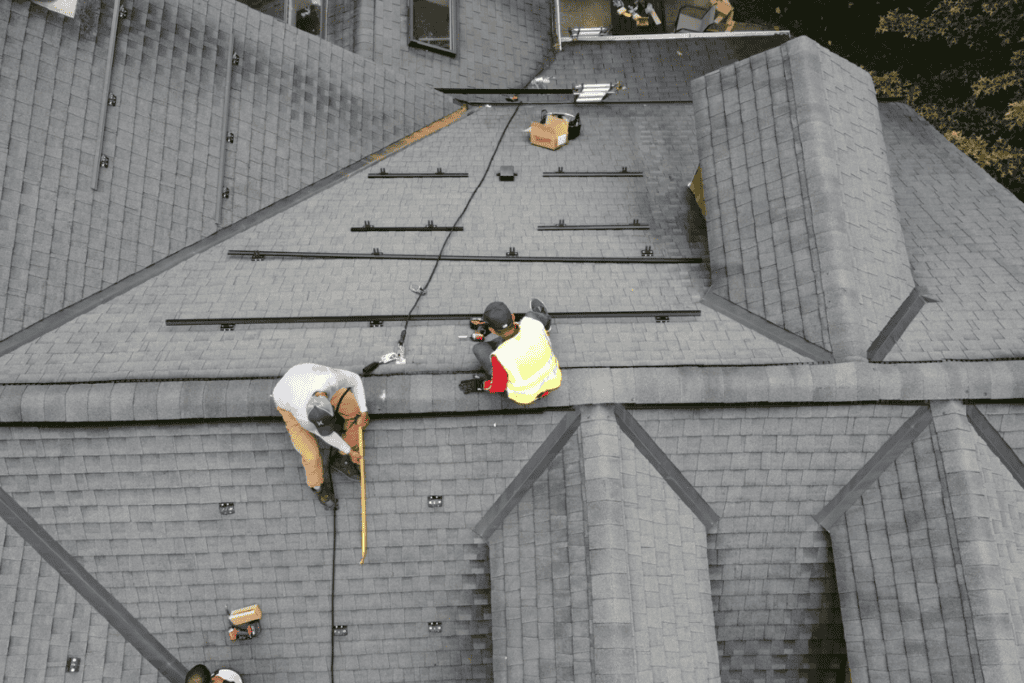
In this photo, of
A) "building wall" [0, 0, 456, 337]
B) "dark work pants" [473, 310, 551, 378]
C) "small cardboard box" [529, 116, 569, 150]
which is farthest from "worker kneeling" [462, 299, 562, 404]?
"building wall" [0, 0, 456, 337]

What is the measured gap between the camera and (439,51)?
2389 centimetres

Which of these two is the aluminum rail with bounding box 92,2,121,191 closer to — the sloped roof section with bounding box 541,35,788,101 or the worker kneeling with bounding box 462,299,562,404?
the worker kneeling with bounding box 462,299,562,404

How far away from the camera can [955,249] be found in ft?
57.8

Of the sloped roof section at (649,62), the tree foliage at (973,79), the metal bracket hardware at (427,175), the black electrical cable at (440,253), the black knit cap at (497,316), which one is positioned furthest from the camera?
the sloped roof section at (649,62)

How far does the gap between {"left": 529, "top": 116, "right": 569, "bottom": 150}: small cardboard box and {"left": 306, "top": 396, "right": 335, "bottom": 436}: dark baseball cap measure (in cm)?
1278

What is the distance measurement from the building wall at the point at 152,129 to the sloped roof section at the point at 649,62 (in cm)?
766

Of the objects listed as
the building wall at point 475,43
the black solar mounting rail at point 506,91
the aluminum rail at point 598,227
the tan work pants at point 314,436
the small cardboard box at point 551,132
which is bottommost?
the tan work pants at point 314,436

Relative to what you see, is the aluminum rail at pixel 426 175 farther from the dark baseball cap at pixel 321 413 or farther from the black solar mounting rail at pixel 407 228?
the dark baseball cap at pixel 321 413

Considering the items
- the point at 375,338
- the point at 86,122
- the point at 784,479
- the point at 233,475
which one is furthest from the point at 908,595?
the point at 86,122

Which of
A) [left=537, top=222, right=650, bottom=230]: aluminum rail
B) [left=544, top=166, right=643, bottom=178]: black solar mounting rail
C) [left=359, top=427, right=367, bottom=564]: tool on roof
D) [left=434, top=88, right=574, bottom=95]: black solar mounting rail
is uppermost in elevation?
[left=434, top=88, right=574, bottom=95]: black solar mounting rail

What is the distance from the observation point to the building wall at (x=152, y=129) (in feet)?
52.3

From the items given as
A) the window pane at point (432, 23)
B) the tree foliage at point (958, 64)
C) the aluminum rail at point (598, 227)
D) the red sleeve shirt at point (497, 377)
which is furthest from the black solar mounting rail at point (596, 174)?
the tree foliage at point (958, 64)

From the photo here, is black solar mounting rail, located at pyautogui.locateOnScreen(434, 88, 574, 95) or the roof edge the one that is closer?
the roof edge

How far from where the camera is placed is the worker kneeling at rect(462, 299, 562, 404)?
12.4 m
